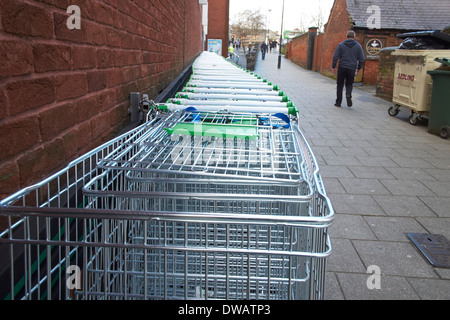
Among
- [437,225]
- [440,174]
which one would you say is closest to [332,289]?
[437,225]

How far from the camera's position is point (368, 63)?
17.5 meters

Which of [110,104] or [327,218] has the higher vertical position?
[110,104]

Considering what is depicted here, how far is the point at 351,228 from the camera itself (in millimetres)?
3680

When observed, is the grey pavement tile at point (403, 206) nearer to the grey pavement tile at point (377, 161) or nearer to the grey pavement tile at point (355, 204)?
the grey pavement tile at point (355, 204)

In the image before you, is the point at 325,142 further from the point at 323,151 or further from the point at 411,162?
the point at 411,162

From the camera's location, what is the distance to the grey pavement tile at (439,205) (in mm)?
4055

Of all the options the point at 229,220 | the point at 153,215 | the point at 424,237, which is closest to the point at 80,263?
the point at 153,215

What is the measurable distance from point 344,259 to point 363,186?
74.0 inches

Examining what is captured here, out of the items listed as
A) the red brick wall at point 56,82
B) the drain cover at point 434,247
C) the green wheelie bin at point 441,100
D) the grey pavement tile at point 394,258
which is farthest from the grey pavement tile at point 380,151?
the red brick wall at point 56,82

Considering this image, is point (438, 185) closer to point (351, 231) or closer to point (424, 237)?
point (424, 237)

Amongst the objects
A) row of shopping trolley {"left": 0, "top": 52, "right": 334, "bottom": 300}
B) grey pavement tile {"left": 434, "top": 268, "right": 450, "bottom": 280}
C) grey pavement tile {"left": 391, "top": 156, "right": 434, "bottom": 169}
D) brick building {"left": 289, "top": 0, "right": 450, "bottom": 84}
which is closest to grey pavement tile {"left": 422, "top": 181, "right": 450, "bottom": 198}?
grey pavement tile {"left": 391, "top": 156, "right": 434, "bottom": 169}

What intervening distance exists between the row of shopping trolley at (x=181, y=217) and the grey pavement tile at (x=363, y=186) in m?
2.00

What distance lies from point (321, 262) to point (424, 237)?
2.65m

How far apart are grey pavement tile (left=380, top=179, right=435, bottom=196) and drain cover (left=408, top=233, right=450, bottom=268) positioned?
1100 mm
